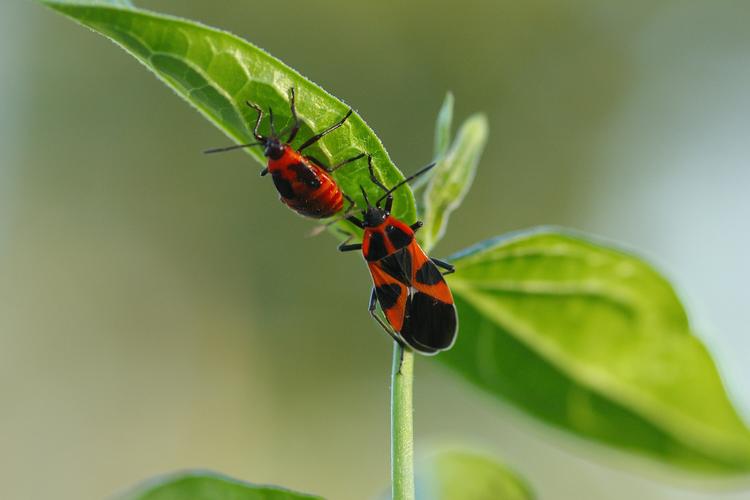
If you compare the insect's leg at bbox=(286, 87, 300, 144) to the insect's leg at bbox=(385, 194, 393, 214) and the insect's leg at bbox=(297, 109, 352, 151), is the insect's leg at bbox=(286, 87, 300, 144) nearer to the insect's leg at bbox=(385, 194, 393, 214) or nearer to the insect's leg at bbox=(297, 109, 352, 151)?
the insect's leg at bbox=(297, 109, 352, 151)

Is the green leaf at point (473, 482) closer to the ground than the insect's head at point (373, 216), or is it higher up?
closer to the ground

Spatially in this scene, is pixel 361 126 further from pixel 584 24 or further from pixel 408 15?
pixel 584 24

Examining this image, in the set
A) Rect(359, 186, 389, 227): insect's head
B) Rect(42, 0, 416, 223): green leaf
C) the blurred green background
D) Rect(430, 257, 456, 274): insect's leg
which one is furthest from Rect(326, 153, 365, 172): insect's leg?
the blurred green background

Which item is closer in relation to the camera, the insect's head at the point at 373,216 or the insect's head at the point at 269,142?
the insect's head at the point at 269,142

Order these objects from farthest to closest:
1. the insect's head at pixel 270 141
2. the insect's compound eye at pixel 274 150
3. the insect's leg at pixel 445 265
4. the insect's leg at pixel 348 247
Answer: the insect's leg at pixel 348 247 < the insect's leg at pixel 445 265 < the insect's compound eye at pixel 274 150 < the insect's head at pixel 270 141

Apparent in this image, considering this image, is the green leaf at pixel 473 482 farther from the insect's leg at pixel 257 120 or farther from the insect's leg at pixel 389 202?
the insect's leg at pixel 257 120

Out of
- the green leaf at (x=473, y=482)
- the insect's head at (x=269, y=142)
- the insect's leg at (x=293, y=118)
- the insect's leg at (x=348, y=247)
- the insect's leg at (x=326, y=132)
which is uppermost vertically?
the insect's head at (x=269, y=142)

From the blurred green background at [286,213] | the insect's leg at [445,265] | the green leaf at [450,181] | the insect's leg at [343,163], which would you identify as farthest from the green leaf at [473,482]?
the blurred green background at [286,213]
